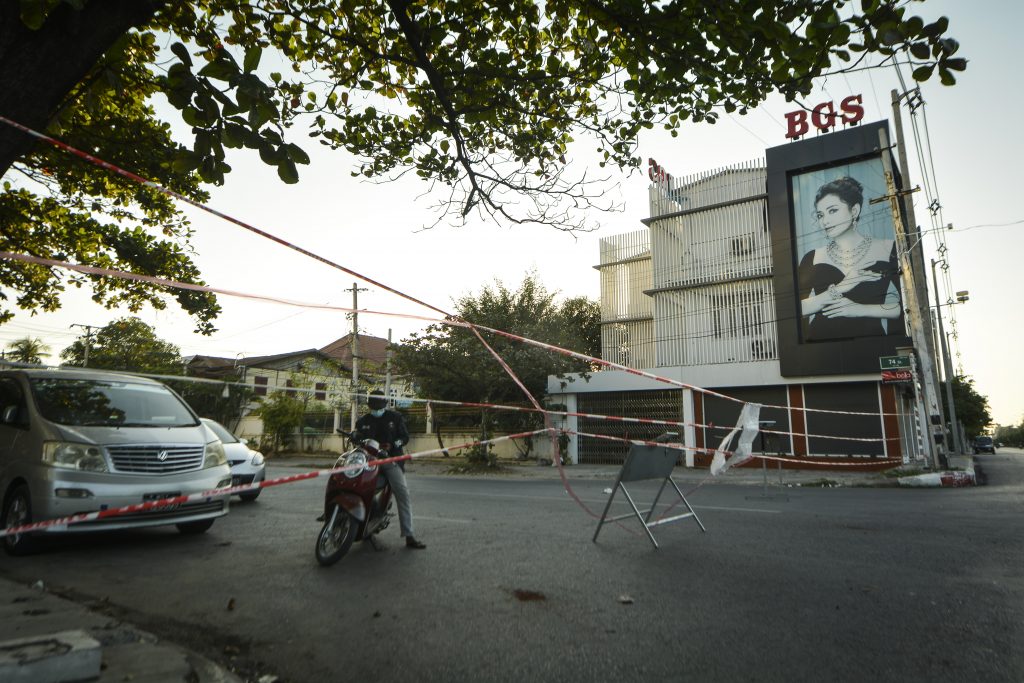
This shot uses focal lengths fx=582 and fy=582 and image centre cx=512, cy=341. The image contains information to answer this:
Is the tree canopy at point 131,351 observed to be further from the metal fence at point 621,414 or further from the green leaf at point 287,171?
the green leaf at point 287,171

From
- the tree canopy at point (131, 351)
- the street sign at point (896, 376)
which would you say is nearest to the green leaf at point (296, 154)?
the street sign at point (896, 376)

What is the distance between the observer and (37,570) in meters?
4.90

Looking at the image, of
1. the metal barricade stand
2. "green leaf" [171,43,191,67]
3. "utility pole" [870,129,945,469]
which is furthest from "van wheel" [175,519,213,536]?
"utility pole" [870,129,945,469]

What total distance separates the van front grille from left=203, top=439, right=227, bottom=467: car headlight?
126 mm

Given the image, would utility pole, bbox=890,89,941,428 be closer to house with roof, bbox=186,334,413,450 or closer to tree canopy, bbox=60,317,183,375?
house with roof, bbox=186,334,413,450

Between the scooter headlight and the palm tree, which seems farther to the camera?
the palm tree

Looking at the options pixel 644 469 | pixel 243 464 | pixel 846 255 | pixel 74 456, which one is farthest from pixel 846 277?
pixel 74 456

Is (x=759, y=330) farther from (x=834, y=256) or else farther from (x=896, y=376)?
(x=896, y=376)

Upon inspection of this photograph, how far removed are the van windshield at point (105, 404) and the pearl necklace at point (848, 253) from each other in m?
20.6

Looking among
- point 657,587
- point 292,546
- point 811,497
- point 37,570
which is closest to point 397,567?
point 292,546

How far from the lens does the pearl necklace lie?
19.9m

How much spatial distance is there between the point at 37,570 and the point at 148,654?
9.95 feet

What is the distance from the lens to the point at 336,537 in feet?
17.1

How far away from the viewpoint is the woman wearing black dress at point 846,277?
62.8 feet
